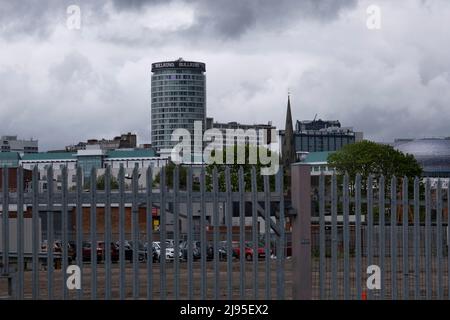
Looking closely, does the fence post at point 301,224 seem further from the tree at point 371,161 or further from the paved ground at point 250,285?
the tree at point 371,161

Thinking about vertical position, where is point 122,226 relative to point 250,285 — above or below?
above

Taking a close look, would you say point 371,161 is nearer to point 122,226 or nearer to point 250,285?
point 250,285

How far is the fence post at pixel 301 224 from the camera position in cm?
1492

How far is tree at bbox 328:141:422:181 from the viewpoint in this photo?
354ft

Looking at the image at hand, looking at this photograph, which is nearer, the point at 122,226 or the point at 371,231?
the point at 122,226

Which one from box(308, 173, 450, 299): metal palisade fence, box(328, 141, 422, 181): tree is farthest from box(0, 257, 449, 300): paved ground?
box(328, 141, 422, 181): tree

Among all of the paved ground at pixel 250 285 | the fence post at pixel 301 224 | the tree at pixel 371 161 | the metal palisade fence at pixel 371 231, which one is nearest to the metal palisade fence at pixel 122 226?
the fence post at pixel 301 224

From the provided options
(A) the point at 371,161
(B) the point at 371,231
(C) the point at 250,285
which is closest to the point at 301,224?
(B) the point at 371,231

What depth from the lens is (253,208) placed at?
1485 cm

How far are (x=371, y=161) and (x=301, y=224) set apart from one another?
94545 millimetres

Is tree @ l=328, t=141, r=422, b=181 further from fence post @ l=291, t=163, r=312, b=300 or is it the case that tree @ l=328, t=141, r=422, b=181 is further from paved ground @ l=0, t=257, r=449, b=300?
fence post @ l=291, t=163, r=312, b=300

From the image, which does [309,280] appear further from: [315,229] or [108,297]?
[108,297]

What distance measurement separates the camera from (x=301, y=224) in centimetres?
1491
